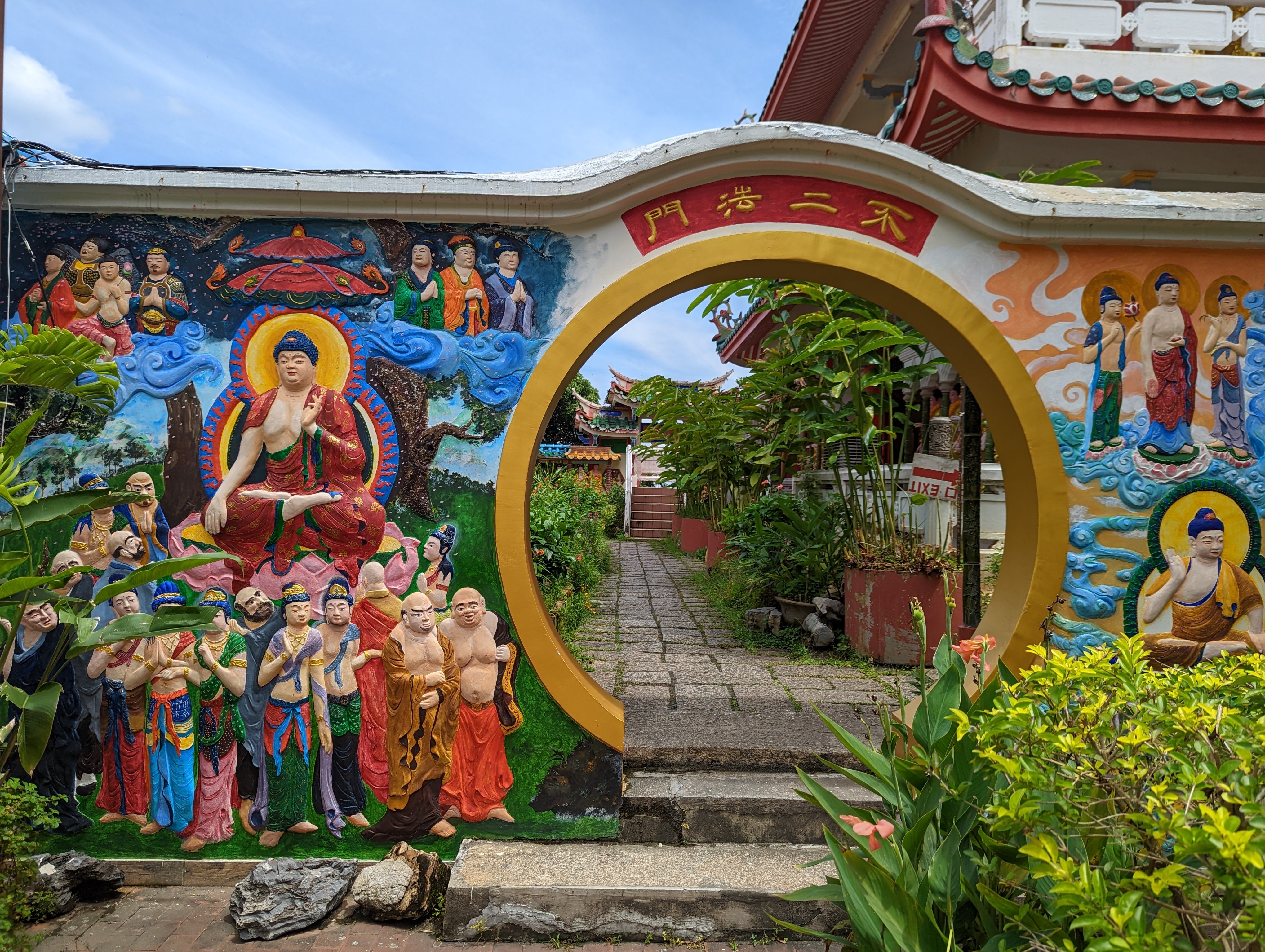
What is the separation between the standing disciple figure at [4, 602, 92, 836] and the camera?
3350 millimetres

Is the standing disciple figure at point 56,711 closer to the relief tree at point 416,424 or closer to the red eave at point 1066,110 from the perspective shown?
the relief tree at point 416,424

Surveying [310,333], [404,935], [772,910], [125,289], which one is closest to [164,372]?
[125,289]

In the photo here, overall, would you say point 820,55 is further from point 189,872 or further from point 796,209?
point 189,872

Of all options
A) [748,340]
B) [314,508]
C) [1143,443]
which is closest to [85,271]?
[314,508]

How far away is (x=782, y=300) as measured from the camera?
7.25m

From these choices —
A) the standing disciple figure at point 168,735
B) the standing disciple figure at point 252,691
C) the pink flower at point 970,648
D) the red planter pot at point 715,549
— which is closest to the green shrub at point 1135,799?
the pink flower at point 970,648

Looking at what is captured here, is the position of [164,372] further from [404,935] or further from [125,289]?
[404,935]

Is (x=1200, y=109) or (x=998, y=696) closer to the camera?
(x=998, y=696)

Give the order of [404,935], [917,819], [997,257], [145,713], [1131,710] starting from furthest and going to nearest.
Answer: [997,257] < [145,713] < [404,935] < [917,819] < [1131,710]

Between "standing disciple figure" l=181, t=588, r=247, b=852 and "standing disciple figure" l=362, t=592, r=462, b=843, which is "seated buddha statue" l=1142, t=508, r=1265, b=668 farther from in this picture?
"standing disciple figure" l=181, t=588, r=247, b=852

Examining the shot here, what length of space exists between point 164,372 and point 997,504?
637 cm

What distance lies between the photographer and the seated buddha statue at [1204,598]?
3.67 m

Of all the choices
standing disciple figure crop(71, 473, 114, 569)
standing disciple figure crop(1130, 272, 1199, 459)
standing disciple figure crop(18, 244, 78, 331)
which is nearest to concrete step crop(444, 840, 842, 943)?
standing disciple figure crop(71, 473, 114, 569)

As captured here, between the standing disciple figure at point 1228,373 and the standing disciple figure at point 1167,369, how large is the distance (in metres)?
0.10
